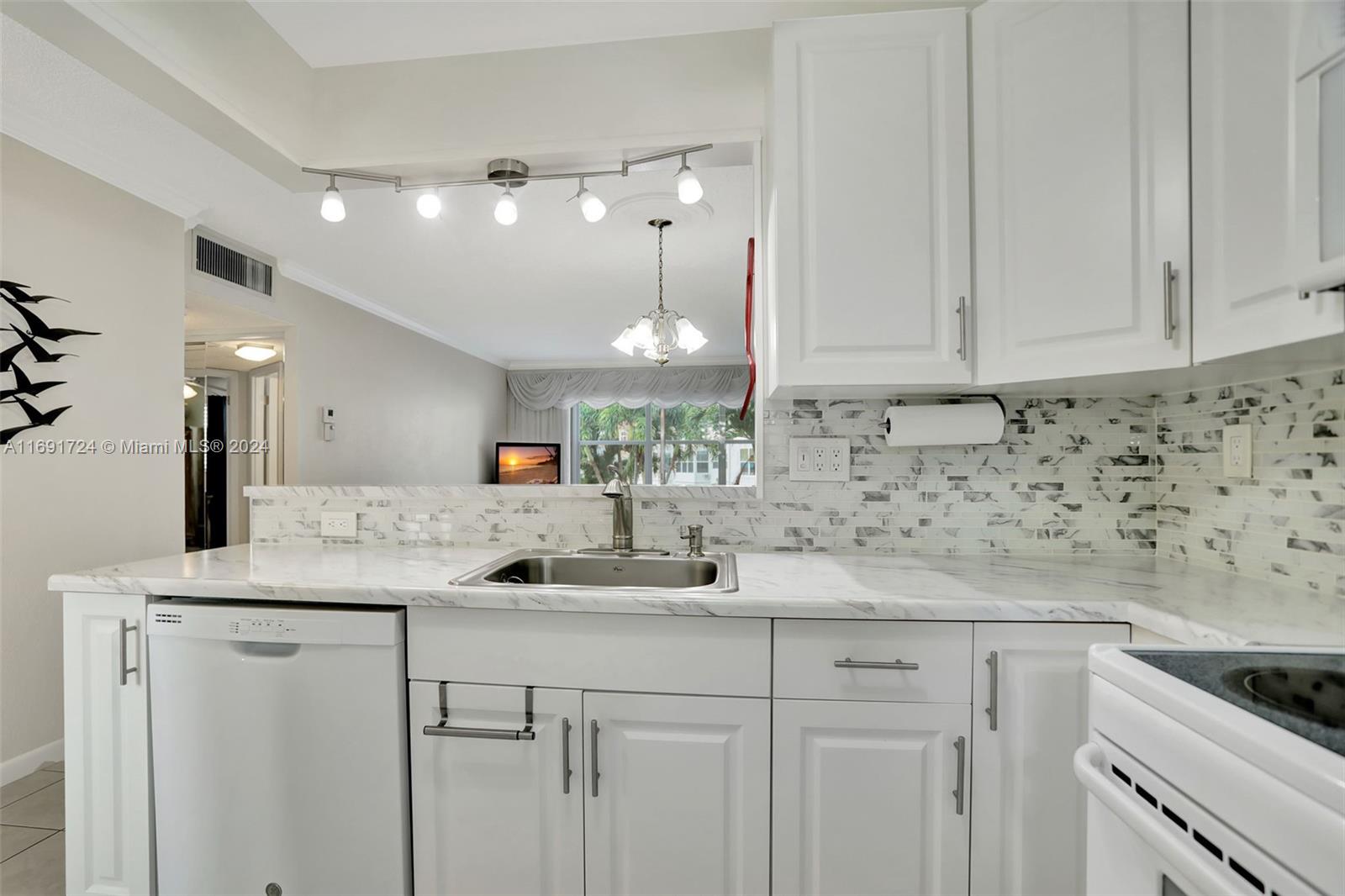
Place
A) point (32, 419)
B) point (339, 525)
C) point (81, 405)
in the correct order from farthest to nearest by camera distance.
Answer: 1. point (81, 405)
2. point (32, 419)
3. point (339, 525)

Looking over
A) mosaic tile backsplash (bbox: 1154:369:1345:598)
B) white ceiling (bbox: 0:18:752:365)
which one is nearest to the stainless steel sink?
white ceiling (bbox: 0:18:752:365)

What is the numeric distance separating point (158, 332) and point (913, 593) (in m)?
3.32

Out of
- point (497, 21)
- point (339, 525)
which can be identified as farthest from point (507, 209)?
point (339, 525)

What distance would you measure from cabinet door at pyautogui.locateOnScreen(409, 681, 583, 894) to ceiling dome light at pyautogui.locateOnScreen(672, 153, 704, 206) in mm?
1495

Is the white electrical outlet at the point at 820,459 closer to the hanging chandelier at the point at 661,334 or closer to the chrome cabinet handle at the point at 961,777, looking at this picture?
the hanging chandelier at the point at 661,334

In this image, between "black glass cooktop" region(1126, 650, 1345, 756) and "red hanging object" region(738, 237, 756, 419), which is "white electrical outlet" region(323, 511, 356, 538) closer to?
"red hanging object" region(738, 237, 756, 419)

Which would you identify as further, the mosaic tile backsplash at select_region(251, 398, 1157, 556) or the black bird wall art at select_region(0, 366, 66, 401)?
the black bird wall art at select_region(0, 366, 66, 401)

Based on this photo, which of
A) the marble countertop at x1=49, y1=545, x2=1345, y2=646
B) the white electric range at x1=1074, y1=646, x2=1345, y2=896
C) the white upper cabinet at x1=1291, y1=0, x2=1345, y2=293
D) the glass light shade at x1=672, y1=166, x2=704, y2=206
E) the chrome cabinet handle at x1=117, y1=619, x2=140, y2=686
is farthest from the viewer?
the glass light shade at x1=672, y1=166, x2=704, y2=206

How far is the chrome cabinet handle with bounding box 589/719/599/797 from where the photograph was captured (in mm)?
1299

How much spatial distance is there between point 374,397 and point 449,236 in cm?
72

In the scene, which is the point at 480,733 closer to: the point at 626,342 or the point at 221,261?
the point at 626,342

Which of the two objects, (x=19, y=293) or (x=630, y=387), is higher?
(x=19, y=293)

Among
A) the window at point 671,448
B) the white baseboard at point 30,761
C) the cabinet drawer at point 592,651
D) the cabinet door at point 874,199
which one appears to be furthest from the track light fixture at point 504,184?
the white baseboard at point 30,761

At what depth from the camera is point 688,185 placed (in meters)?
1.92
